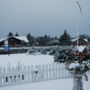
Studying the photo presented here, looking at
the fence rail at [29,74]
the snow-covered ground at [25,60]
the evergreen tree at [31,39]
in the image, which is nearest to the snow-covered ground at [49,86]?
the fence rail at [29,74]

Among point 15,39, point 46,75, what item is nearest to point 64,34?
point 15,39

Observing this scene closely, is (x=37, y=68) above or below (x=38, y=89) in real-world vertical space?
above

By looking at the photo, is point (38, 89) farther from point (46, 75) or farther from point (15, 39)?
point (15, 39)

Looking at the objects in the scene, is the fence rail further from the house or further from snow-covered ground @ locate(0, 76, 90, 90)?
the house

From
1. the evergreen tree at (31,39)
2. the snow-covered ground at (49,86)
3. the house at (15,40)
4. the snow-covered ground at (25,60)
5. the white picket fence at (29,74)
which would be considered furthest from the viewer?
the evergreen tree at (31,39)

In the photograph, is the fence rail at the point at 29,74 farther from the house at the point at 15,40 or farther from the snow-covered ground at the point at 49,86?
the house at the point at 15,40

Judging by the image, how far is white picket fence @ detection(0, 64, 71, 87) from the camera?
8.70m

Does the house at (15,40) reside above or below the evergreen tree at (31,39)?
below

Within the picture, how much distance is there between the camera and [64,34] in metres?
65.8

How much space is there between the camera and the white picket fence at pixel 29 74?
8695 millimetres

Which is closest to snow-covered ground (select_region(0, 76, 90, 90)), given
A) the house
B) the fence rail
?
the fence rail

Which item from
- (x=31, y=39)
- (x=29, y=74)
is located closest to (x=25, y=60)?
(x=29, y=74)

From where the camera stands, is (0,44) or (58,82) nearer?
(58,82)

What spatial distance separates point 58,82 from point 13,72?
1.98 m
